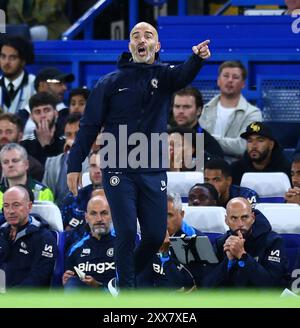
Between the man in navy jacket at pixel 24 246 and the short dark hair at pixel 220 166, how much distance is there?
1764 mm

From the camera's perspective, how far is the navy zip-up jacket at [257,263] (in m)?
10.7

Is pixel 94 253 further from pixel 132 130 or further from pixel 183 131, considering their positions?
pixel 183 131

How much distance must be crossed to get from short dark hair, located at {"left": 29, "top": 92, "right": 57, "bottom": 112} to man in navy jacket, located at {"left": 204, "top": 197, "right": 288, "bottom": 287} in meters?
3.37

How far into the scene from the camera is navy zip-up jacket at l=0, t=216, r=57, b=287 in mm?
11305

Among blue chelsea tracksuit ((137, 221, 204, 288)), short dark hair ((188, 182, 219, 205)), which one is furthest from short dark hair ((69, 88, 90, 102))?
blue chelsea tracksuit ((137, 221, 204, 288))

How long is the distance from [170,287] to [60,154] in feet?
10.4

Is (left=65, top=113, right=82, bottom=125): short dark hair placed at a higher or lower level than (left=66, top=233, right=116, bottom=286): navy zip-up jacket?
higher

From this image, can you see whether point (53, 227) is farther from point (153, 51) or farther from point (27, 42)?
point (27, 42)

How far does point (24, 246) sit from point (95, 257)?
556mm

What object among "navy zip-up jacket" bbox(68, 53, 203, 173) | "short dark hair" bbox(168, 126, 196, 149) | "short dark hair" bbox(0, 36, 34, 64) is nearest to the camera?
"navy zip-up jacket" bbox(68, 53, 203, 173)

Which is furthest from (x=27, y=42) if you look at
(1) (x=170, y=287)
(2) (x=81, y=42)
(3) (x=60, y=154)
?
(1) (x=170, y=287)

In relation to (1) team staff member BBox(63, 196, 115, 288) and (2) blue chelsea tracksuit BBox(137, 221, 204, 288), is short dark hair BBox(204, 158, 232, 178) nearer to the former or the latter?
(1) team staff member BBox(63, 196, 115, 288)

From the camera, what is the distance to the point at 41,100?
1408cm

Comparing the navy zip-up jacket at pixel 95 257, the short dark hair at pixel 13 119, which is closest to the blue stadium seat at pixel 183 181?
the navy zip-up jacket at pixel 95 257
